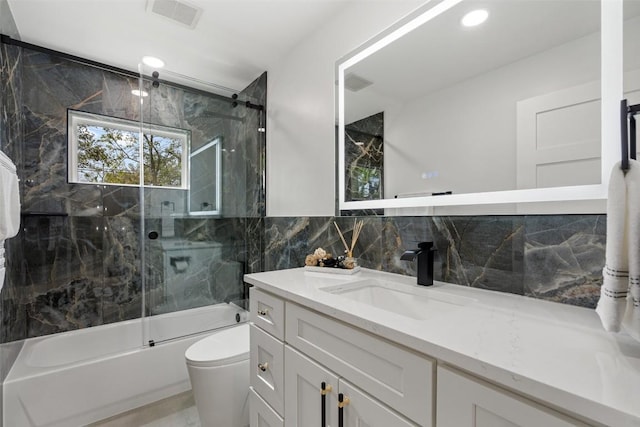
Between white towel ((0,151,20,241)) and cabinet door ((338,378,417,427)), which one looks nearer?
cabinet door ((338,378,417,427))

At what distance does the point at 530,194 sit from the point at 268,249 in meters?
1.84

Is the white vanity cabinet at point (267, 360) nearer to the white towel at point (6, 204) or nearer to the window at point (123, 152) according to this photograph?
the white towel at point (6, 204)

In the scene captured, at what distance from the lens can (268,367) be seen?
1.23m

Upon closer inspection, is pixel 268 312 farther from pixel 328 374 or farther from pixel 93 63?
pixel 93 63

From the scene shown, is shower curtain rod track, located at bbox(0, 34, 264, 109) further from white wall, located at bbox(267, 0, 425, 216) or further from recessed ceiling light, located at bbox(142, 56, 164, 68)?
white wall, located at bbox(267, 0, 425, 216)

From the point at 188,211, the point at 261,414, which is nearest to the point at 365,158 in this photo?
the point at 261,414

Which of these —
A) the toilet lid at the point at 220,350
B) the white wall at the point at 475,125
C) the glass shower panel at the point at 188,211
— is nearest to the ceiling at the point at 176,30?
the glass shower panel at the point at 188,211

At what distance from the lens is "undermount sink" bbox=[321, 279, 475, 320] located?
1024mm

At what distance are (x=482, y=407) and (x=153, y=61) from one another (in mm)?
2893

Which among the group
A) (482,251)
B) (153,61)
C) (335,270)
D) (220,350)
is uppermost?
(153,61)

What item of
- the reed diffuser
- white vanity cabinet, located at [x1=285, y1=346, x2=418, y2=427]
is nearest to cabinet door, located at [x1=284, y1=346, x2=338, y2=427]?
white vanity cabinet, located at [x1=285, y1=346, x2=418, y2=427]

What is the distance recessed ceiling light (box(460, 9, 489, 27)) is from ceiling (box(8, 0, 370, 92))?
2.53 ft

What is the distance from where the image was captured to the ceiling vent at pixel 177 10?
168 cm

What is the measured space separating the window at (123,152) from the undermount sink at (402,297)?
5.64ft
